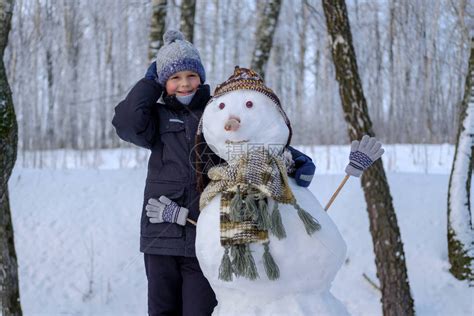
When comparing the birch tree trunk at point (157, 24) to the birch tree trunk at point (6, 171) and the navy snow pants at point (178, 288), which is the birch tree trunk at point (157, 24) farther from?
the navy snow pants at point (178, 288)

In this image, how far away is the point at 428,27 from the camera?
1141 centimetres

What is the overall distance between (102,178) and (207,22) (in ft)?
29.8

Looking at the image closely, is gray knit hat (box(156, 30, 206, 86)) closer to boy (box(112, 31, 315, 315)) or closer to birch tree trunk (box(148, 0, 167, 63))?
boy (box(112, 31, 315, 315))

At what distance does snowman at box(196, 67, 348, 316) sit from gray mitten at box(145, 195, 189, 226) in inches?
6.3

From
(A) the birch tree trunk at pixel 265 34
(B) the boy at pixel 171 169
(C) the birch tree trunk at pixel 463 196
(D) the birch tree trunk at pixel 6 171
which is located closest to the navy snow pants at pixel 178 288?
(B) the boy at pixel 171 169

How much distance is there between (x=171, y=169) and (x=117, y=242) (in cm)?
302

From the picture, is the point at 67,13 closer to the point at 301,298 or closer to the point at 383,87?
the point at 383,87

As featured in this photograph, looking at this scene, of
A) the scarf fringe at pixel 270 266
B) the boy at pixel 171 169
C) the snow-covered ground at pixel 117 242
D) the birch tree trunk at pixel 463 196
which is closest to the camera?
the scarf fringe at pixel 270 266

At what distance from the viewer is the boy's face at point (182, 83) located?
2258mm

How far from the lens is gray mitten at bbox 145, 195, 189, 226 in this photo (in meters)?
2.15

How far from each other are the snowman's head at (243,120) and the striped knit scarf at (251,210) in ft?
0.16

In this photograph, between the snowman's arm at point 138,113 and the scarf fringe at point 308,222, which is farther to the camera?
the snowman's arm at point 138,113

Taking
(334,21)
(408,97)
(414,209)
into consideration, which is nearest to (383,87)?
(408,97)

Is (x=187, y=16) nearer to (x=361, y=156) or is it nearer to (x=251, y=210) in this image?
(x=361, y=156)
